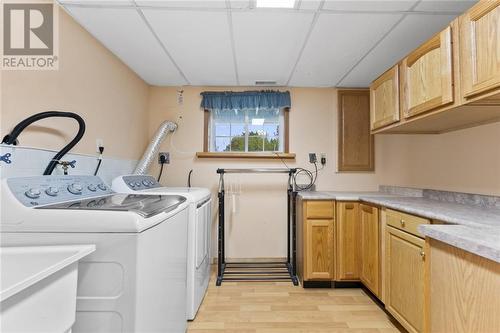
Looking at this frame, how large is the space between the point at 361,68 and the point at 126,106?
2306 mm

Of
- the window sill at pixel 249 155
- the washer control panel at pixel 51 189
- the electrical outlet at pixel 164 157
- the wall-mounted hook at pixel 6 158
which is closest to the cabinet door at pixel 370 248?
the window sill at pixel 249 155

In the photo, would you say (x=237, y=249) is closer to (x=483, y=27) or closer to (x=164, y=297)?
(x=164, y=297)

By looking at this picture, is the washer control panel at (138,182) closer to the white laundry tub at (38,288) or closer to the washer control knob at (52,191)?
the washer control knob at (52,191)

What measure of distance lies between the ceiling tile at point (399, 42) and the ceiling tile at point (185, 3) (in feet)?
4.11

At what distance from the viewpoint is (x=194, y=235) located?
73.2 inches

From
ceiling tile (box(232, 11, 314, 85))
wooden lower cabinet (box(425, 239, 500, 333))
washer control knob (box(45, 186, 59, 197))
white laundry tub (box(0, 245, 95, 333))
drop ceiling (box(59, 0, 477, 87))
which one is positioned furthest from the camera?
ceiling tile (box(232, 11, 314, 85))

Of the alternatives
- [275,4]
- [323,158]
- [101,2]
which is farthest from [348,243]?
[101,2]

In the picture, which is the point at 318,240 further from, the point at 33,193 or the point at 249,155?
the point at 33,193

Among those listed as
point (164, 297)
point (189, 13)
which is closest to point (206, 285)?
point (164, 297)

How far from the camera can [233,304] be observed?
2.07 metres

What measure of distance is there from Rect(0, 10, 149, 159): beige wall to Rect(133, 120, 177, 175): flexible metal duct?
0.13 metres

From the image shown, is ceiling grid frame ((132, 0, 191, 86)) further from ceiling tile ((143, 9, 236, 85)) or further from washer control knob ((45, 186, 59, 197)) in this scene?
washer control knob ((45, 186, 59, 197))

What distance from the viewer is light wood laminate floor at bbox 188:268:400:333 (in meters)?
1.77

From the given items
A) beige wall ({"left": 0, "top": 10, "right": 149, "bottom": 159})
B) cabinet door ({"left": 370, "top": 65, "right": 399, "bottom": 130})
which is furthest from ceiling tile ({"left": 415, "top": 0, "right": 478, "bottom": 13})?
beige wall ({"left": 0, "top": 10, "right": 149, "bottom": 159})
